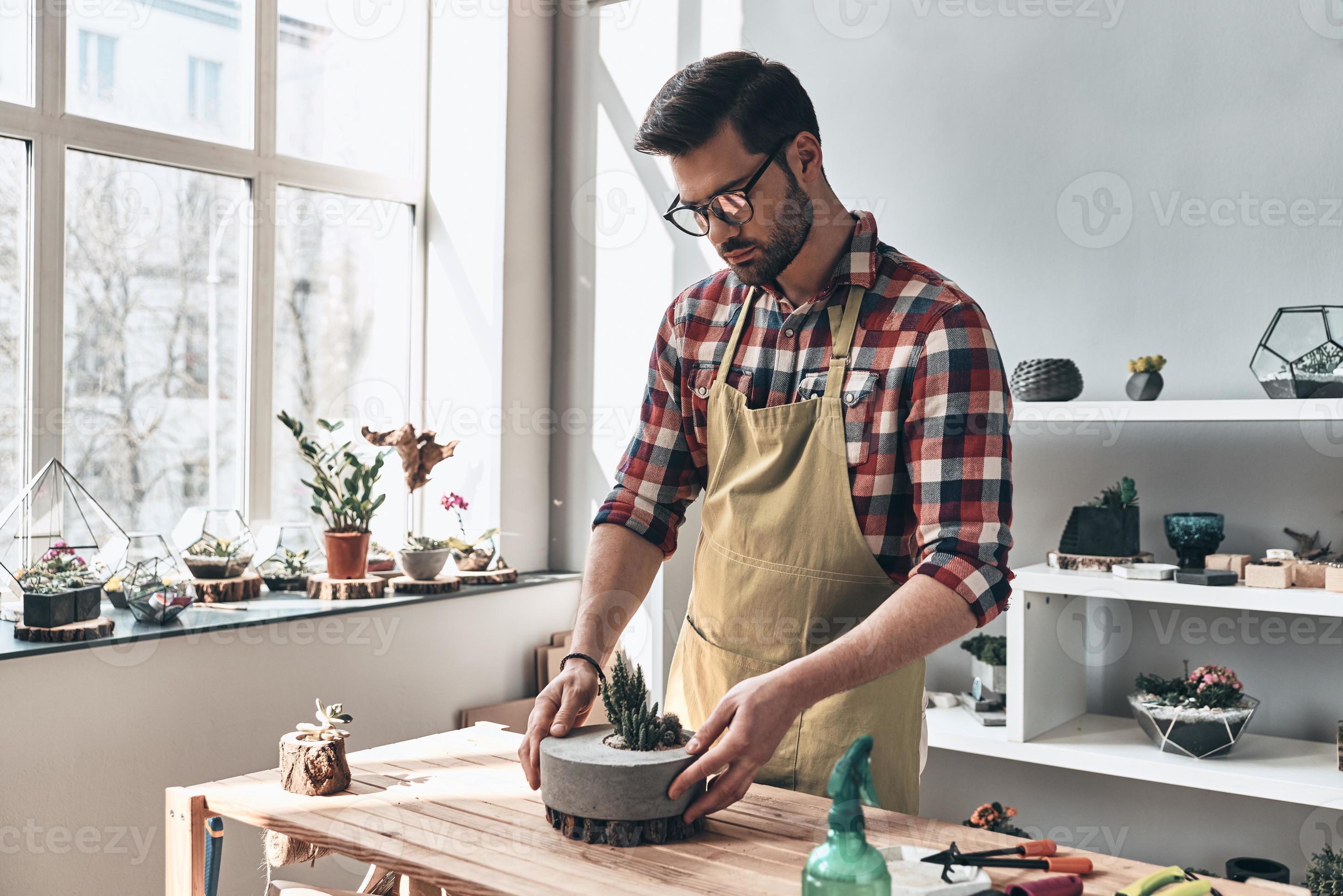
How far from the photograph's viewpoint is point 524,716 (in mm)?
3229

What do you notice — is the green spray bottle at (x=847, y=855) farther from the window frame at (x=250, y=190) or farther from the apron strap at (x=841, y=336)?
the window frame at (x=250, y=190)

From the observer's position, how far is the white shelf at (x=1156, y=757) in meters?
2.13

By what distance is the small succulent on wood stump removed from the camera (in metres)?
1.41

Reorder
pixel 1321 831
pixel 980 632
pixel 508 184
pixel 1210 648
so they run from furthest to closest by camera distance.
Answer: pixel 508 184
pixel 980 632
pixel 1210 648
pixel 1321 831

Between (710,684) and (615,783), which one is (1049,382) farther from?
(615,783)

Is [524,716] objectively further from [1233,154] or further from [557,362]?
→ [1233,154]

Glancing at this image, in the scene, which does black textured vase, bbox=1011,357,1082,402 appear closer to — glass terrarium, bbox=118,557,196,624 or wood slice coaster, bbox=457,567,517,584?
wood slice coaster, bbox=457,567,517,584

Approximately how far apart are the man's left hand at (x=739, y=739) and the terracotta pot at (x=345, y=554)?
181cm

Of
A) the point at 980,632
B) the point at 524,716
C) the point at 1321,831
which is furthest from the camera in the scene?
the point at 524,716

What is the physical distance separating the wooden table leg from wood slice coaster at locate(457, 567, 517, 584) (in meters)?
1.63

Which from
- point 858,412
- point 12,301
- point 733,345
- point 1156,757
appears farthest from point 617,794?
point 12,301

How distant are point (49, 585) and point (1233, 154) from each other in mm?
2632

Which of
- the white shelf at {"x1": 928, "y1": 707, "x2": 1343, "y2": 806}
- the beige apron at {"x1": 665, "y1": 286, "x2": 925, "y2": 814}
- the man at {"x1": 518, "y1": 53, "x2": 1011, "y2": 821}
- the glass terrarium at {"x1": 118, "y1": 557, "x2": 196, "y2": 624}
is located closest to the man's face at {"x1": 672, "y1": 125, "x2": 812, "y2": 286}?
the man at {"x1": 518, "y1": 53, "x2": 1011, "y2": 821}

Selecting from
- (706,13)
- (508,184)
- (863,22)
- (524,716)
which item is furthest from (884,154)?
(524,716)
